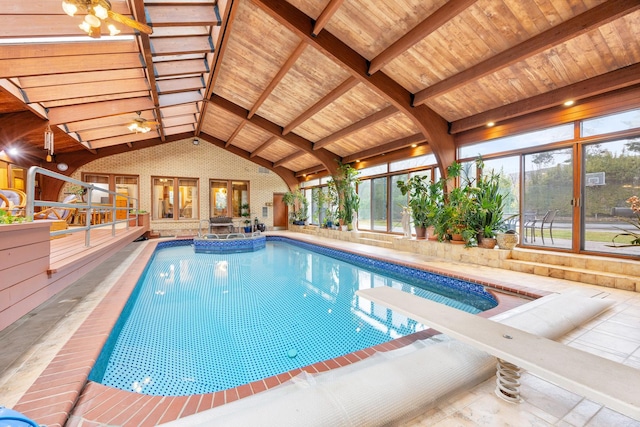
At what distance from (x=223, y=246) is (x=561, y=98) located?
839 cm

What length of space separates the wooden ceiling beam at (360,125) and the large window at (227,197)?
508 centimetres

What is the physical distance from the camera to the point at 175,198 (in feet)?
37.5

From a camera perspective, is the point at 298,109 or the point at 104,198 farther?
the point at 104,198

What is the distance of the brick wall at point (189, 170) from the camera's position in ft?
34.7

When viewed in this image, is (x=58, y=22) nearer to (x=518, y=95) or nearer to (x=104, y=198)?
(x=104, y=198)

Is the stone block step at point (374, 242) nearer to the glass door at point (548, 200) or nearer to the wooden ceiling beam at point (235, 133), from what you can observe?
the glass door at point (548, 200)

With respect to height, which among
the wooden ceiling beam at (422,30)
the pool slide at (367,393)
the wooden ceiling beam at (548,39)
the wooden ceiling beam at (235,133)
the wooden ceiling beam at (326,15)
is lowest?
the pool slide at (367,393)

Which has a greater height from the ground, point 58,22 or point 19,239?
point 58,22

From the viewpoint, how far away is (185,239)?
953cm

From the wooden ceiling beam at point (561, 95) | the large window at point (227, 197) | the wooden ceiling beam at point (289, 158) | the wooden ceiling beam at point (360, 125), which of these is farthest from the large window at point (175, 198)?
the wooden ceiling beam at point (561, 95)

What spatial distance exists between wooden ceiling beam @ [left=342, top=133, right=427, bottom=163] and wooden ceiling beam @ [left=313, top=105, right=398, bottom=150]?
121 cm

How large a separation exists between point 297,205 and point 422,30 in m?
10.3

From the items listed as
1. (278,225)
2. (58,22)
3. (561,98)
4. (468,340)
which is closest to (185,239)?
(278,225)

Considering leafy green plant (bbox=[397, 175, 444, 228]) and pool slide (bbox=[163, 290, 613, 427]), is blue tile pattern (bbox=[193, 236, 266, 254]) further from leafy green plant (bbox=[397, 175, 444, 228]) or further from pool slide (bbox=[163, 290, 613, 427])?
pool slide (bbox=[163, 290, 613, 427])
